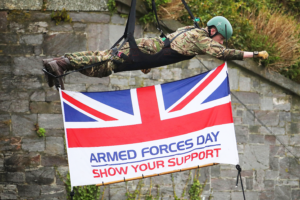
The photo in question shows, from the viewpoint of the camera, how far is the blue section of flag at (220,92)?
4781 millimetres

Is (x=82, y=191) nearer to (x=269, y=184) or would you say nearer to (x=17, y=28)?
(x=17, y=28)

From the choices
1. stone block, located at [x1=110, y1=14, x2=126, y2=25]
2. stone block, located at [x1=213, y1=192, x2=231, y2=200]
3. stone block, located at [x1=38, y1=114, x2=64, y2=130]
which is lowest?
stone block, located at [x1=213, y1=192, x2=231, y2=200]

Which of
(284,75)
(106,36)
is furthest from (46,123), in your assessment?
(284,75)

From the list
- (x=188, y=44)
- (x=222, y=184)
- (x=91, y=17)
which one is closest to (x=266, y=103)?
(x=222, y=184)

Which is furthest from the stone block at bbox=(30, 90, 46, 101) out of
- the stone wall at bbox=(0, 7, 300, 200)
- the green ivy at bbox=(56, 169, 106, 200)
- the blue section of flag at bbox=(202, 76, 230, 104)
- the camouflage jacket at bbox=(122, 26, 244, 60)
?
the blue section of flag at bbox=(202, 76, 230, 104)

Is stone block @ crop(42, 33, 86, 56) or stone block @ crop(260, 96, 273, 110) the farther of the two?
stone block @ crop(260, 96, 273, 110)

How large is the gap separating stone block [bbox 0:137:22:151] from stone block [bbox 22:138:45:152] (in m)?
0.08

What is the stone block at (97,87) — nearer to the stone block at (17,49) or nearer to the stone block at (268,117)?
the stone block at (17,49)

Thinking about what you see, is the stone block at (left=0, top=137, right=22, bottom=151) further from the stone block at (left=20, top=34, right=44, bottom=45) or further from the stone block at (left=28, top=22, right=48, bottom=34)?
the stone block at (left=28, top=22, right=48, bottom=34)

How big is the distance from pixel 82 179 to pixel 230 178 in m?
3.53

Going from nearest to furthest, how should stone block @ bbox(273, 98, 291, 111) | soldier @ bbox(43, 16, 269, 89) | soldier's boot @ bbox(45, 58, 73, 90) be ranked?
soldier's boot @ bbox(45, 58, 73, 90), soldier @ bbox(43, 16, 269, 89), stone block @ bbox(273, 98, 291, 111)

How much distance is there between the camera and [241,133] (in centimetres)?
723

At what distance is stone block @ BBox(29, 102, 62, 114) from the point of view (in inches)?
261

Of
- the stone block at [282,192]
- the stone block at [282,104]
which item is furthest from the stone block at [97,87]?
the stone block at [282,192]
